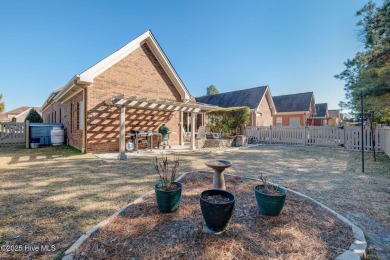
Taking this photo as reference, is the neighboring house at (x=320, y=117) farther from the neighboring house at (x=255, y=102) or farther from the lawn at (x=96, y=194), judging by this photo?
the lawn at (x=96, y=194)

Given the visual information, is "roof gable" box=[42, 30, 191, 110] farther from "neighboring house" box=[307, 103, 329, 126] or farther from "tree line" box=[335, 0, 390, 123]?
"neighboring house" box=[307, 103, 329, 126]

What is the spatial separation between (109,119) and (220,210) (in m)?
8.89

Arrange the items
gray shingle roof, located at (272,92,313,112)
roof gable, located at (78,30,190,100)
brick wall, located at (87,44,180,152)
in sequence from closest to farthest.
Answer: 1. roof gable, located at (78,30,190,100)
2. brick wall, located at (87,44,180,152)
3. gray shingle roof, located at (272,92,313,112)

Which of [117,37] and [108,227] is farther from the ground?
[117,37]

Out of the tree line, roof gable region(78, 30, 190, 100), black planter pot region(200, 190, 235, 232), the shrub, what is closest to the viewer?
black planter pot region(200, 190, 235, 232)

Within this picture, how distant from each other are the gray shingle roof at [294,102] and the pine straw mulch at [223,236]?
2575 cm

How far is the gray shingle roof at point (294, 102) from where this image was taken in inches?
990

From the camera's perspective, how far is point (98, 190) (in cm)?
406

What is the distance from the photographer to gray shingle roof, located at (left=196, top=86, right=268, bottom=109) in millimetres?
21266

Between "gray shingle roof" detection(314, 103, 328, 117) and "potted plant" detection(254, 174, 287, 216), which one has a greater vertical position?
"gray shingle roof" detection(314, 103, 328, 117)

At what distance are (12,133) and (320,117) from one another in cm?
3441

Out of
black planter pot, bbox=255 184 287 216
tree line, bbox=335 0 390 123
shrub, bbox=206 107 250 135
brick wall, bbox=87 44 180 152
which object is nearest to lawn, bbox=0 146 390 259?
black planter pot, bbox=255 184 287 216

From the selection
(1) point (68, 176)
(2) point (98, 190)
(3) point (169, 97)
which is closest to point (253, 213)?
(2) point (98, 190)

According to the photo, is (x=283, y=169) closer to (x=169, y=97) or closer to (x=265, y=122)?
(x=169, y=97)
